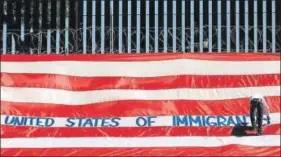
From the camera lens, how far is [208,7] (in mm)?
12188

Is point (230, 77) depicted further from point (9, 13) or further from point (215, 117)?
point (9, 13)

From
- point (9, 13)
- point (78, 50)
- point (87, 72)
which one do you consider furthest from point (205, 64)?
point (9, 13)

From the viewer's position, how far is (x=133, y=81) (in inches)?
416

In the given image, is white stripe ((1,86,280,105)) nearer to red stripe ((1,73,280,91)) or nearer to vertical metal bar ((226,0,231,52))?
red stripe ((1,73,280,91))

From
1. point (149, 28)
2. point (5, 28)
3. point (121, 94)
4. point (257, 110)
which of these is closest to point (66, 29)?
point (5, 28)

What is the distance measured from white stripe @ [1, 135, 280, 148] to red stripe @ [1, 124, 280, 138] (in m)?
0.11

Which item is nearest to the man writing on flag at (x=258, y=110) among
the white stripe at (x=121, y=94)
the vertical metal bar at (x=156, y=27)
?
the white stripe at (x=121, y=94)

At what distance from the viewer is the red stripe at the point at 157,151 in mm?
9289

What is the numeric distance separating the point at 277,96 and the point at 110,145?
304 cm

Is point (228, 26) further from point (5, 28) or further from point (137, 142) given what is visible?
point (5, 28)

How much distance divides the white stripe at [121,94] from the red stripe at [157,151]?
1.15 m

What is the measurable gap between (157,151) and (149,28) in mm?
3546

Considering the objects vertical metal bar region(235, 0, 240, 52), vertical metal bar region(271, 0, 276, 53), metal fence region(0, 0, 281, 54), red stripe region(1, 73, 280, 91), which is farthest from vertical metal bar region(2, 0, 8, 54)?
vertical metal bar region(271, 0, 276, 53)

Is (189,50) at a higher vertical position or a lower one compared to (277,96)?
higher
